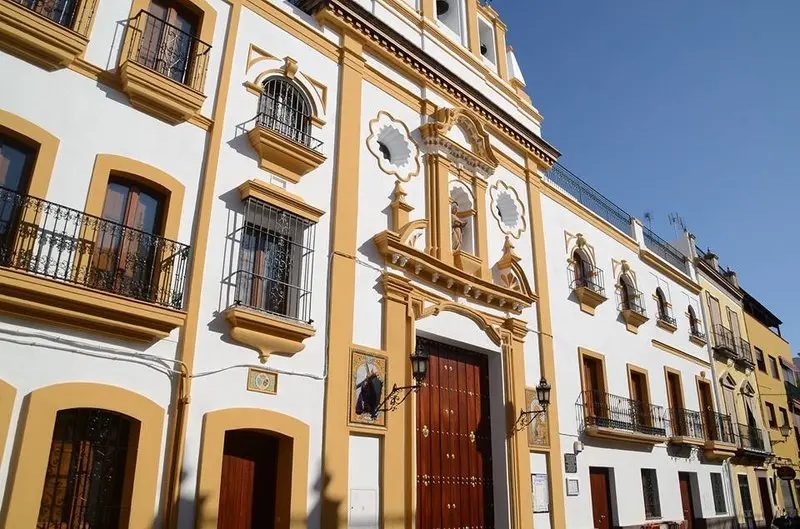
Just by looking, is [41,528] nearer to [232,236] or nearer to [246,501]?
[246,501]

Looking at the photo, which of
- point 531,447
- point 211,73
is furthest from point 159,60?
point 531,447

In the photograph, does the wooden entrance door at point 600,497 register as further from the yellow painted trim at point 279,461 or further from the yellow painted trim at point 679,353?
the yellow painted trim at point 279,461

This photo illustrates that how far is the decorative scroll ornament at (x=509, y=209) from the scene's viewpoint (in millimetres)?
13955

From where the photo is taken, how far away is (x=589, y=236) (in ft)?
55.5

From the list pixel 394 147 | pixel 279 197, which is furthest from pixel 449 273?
pixel 279 197

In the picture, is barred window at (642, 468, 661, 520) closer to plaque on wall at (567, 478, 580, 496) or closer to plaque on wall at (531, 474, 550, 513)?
plaque on wall at (567, 478, 580, 496)

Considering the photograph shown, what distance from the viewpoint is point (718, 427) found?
19.6 metres

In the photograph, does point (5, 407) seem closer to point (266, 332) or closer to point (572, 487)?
point (266, 332)

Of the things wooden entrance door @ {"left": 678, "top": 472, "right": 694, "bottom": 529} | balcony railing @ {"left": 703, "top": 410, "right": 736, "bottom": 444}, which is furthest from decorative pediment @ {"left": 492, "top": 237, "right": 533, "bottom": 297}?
balcony railing @ {"left": 703, "top": 410, "right": 736, "bottom": 444}

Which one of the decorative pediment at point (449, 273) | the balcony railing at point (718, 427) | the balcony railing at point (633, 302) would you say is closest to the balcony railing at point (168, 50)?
the decorative pediment at point (449, 273)

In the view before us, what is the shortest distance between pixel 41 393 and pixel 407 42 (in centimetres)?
904

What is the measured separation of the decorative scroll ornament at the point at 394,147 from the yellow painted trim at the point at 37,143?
18.3 feet

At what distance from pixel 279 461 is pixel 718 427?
52.6 feet

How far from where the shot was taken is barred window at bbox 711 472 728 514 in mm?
18609
